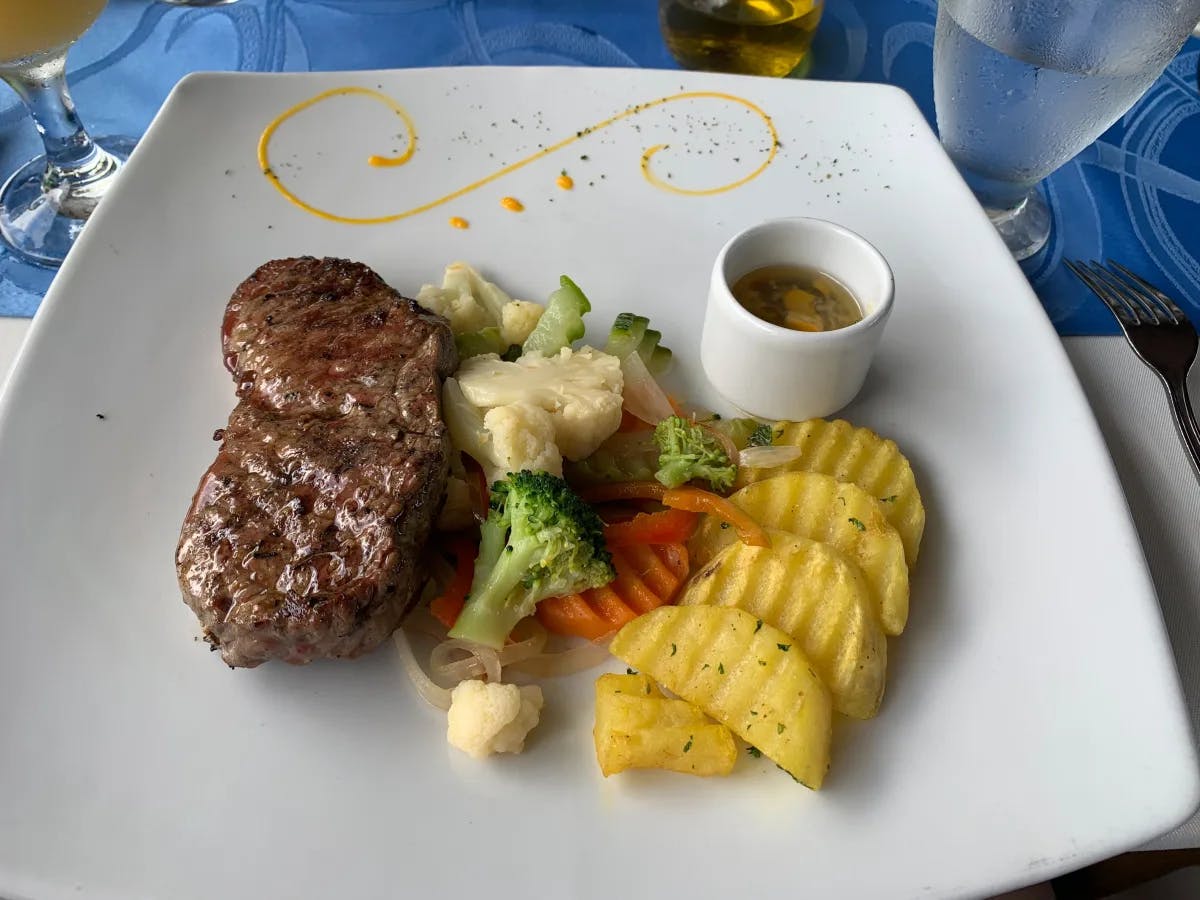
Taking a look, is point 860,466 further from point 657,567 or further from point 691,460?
point 657,567

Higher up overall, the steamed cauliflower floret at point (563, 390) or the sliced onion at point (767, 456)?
the steamed cauliflower floret at point (563, 390)

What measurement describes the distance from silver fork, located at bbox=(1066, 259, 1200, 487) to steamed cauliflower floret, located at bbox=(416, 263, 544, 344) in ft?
7.52

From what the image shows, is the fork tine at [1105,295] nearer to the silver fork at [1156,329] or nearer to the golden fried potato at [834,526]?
the silver fork at [1156,329]

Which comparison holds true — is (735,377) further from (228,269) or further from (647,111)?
(228,269)

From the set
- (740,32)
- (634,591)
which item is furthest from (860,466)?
(740,32)

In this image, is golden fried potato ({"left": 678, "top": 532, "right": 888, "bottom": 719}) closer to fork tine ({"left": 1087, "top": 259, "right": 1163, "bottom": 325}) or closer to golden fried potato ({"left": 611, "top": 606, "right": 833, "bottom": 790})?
golden fried potato ({"left": 611, "top": 606, "right": 833, "bottom": 790})

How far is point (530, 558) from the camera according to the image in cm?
260

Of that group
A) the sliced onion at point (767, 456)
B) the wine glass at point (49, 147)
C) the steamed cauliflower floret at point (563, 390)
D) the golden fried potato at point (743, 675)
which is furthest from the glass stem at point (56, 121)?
the golden fried potato at point (743, 675)

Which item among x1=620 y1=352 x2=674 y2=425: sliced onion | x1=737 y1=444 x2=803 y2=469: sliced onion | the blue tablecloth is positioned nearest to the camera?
x1=737 y1=444 x2=803 y2=469: sliced onion

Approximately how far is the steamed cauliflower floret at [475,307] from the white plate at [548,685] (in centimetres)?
17

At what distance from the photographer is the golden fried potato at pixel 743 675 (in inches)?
90.9

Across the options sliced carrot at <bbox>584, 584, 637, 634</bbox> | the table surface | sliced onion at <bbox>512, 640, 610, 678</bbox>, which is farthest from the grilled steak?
the table surface

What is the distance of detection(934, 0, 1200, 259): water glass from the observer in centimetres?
329

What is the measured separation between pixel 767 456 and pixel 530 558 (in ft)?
2.85
